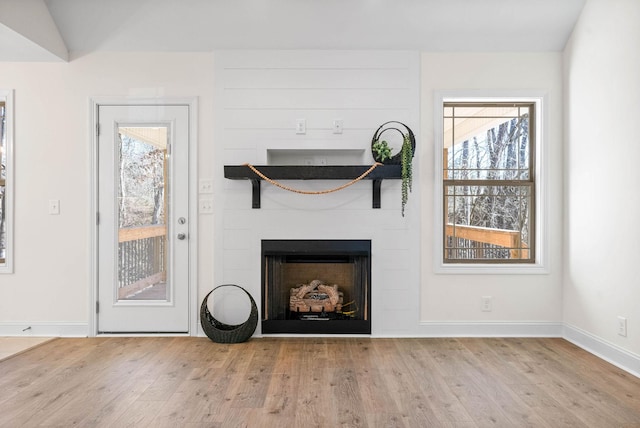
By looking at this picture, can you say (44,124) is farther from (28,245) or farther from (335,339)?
(335,339)

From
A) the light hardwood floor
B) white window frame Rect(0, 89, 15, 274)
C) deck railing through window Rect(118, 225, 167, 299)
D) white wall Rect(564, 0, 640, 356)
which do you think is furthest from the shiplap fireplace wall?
white window frame Rect(0, 89, 15, 274)

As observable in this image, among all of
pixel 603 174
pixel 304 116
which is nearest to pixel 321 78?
pixel 304 116

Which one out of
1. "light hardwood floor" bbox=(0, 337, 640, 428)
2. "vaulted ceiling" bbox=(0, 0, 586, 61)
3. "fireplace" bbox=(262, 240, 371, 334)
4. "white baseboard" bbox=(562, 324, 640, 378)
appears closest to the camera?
"light hardwood floor" bbox=(0, 337, 640, 428)

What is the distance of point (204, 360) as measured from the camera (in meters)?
3.07

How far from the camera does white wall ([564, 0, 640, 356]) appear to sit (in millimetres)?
2859

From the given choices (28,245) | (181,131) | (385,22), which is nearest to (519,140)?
(385,22)

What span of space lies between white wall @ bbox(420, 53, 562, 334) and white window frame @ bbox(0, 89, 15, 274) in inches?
136

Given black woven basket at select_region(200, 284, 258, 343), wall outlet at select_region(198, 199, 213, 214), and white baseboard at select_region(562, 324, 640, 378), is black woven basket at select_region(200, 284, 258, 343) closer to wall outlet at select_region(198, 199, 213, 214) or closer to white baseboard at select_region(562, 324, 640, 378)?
wall outlet at select_region(198, 199, 213, 214)

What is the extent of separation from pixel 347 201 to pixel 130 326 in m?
2.12

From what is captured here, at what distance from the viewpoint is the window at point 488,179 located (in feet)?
12.5

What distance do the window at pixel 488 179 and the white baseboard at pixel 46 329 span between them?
318 cm

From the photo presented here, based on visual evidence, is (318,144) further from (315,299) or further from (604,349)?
(604,349)

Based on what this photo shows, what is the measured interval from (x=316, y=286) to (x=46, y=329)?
2300 millimetres

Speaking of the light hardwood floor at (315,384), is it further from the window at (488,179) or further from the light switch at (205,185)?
the light switch at (205,185)
